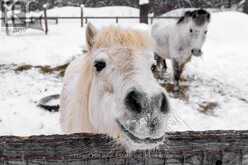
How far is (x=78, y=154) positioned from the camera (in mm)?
1688

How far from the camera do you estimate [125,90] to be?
1720 mm

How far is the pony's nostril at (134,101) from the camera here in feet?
5.15

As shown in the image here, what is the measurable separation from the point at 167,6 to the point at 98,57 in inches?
1187

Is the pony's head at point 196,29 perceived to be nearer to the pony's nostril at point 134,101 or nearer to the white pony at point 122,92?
the white pony at point 122,92

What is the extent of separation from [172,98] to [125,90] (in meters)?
5.68

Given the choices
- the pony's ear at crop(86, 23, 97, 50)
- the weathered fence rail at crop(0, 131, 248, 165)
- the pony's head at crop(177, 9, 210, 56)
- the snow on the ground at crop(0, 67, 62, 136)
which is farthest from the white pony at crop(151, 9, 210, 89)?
the weathered fence rail at crop(0, 131, 248, 165)

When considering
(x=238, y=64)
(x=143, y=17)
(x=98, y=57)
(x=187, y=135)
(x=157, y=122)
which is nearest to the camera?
(x=157, y=122)

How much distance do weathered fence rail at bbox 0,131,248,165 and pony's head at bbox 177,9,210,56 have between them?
5.88 meters

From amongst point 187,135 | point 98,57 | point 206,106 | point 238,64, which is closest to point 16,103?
point 206,106

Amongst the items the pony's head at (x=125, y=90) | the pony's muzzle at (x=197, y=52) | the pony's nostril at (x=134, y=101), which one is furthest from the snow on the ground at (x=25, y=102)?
the pony's nostril at (x=134, y=101)

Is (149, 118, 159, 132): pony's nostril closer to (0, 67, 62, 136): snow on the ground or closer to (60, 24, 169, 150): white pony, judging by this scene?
(60, 24, 169, 150): white pony

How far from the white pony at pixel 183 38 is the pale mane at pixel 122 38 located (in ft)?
18.2

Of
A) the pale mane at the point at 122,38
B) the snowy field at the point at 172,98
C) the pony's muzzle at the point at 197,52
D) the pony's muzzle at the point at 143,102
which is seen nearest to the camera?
the pony's muzzle at the point at 143,102

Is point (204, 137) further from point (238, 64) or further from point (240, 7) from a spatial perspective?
point (240, 7)
